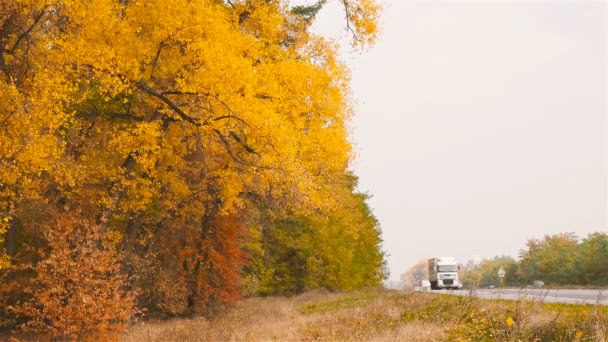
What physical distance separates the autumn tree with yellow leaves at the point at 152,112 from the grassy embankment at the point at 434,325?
3.06 metres

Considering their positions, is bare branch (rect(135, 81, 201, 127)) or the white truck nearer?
bare branch (rect(135, 81, 201, 127))

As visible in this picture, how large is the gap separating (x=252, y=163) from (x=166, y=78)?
3.41 metres

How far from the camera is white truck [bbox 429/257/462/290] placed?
174 feet

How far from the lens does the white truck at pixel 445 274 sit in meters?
53.0

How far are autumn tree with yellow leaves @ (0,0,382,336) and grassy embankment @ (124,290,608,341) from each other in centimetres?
306

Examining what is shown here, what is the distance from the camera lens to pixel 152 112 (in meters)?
20.2

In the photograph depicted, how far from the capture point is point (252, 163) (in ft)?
59.9

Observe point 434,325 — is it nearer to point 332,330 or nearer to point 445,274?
point 332,330

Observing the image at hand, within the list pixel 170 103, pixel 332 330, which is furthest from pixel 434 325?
pixel 170 103

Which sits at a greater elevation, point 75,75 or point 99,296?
point 75,75

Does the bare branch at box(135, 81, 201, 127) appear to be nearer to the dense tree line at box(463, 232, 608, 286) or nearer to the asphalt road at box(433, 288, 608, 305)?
the asphalt road at box(433, 288, 608, 305)

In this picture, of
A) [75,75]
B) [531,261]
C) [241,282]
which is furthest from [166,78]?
[531,261]

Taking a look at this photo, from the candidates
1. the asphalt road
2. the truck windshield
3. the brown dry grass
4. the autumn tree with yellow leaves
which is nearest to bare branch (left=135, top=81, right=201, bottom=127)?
the autumn tree with yellow leaves

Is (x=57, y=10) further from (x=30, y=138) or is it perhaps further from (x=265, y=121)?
(x=265, y=121)
